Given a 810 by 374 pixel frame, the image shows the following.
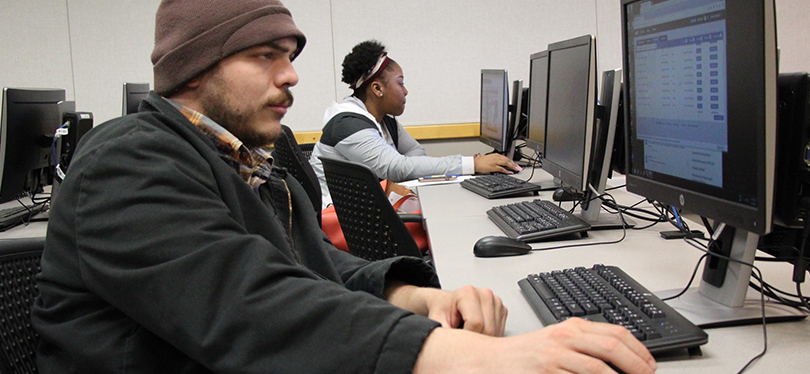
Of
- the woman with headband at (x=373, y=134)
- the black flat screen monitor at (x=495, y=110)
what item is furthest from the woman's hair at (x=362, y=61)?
the black flat screen monitor at (x=495, y=110)

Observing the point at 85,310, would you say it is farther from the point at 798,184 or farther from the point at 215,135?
the point at 798,184

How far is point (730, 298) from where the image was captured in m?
0.99

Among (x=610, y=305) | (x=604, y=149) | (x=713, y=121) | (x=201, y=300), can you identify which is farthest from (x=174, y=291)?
(x=604, y=149)

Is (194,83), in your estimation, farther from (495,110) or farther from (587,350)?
(495,110)

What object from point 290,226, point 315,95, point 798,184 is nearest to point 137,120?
point 290,226

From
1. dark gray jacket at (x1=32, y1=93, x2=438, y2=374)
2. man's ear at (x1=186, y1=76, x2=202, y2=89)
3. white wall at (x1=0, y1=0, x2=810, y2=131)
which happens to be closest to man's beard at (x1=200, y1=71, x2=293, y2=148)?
man's ear at (x1=186, y1=76, x2=202, y2=89)

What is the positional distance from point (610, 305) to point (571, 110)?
97 cm

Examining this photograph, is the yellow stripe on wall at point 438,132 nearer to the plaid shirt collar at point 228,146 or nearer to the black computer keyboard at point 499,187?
the black computer keyboard at point 499,187

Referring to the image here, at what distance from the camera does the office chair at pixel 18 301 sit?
85 centimetres

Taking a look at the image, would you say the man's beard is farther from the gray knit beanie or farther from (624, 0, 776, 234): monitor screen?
(624, 0, 776, 234): monitor screen

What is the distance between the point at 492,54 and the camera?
184 inches

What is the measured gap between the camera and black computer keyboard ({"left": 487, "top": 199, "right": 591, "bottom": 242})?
1.56m

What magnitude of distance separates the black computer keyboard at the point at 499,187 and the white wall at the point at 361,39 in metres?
2.19

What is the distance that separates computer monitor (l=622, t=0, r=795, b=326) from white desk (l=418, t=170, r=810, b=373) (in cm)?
8
